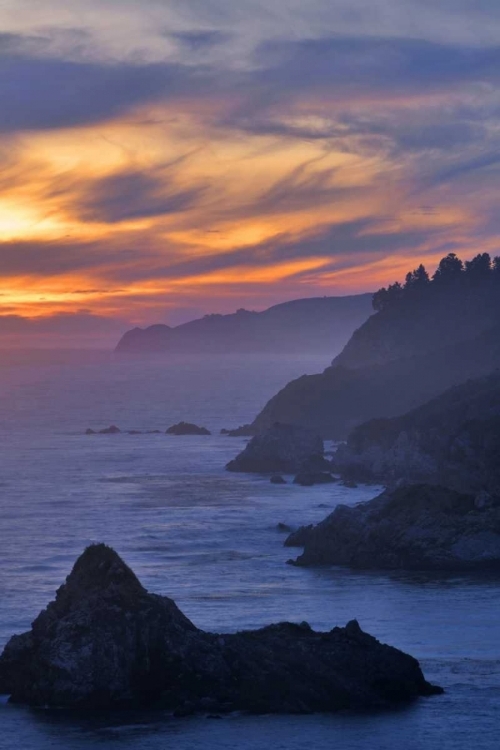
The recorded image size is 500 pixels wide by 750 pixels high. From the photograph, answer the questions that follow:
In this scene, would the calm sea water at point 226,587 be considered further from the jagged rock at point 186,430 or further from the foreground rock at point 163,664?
the jagged rock at point 186,430

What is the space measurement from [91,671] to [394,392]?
13781 cm

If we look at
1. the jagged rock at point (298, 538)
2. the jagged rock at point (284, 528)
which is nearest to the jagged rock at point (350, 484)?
the jagged rock at point (284, 528)

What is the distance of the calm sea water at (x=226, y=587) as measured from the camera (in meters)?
42.8

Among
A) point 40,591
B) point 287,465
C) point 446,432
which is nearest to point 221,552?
point 40,591

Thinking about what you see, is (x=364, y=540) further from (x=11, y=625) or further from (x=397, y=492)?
(x=11, y=625)

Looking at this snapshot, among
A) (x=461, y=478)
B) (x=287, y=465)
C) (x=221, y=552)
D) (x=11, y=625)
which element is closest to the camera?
(x=11, y=625)

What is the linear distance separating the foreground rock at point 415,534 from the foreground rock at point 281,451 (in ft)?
189

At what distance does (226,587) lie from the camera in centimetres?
7312

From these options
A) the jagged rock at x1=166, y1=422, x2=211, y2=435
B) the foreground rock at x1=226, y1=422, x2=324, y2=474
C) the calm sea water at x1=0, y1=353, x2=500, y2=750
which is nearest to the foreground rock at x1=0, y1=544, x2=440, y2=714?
the calm sea water at x1=0, y1=353, x2=500, y2=750

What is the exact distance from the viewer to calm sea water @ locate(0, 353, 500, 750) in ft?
141

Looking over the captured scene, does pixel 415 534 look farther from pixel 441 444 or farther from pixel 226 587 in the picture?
pixel 441 444

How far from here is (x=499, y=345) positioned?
18225cm

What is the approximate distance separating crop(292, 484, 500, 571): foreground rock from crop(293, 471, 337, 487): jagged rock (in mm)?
44077

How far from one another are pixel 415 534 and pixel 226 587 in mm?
13352
